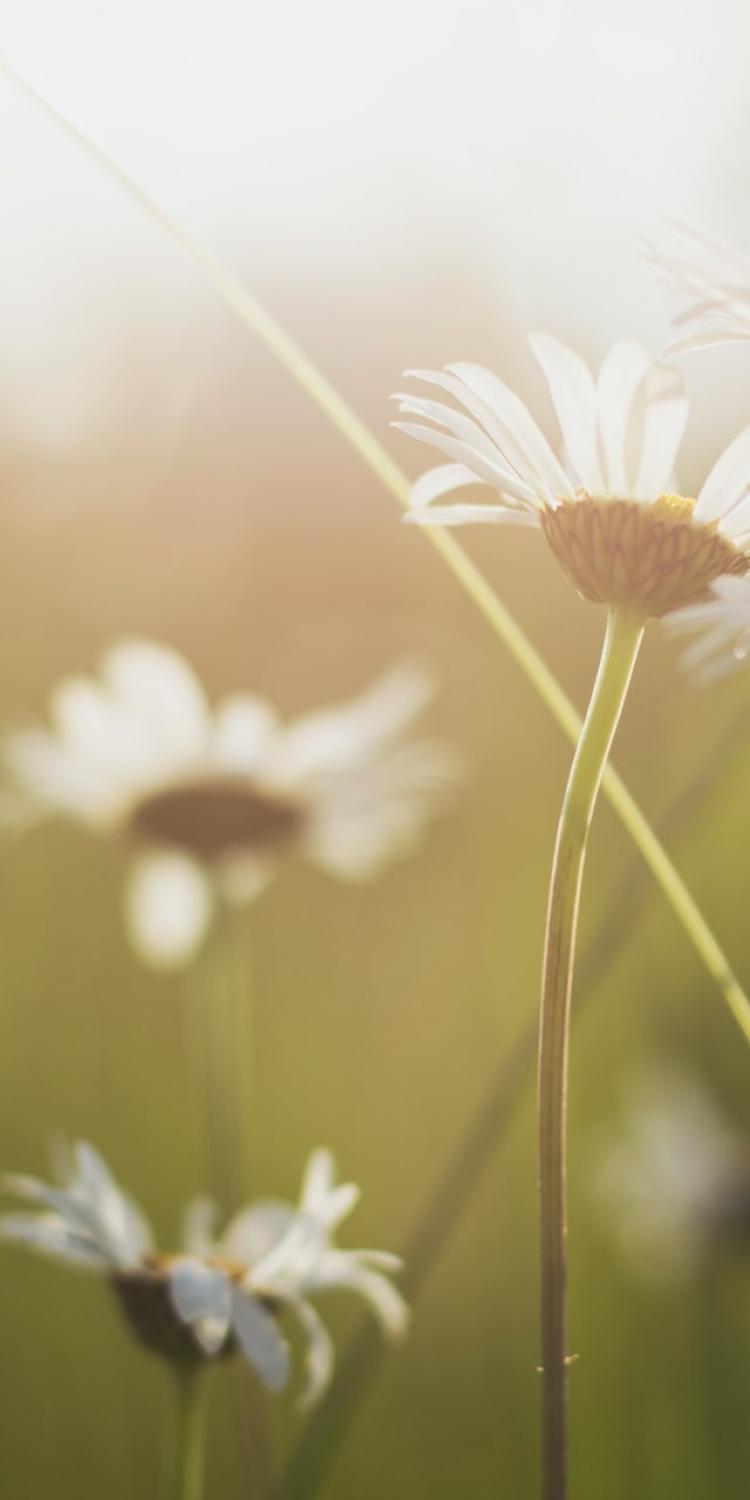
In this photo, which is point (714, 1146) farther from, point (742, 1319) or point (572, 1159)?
point (742, 1319)

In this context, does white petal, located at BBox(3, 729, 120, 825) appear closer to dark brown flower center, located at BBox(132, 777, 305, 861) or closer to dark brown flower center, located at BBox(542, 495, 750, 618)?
dark brown flower center, located at BBox(132, 777, 305, 861)

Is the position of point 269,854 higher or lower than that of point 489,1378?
higher

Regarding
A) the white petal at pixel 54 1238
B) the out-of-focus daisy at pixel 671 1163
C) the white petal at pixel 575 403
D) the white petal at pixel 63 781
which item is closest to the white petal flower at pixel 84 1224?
the white petal at pixel 54 1238

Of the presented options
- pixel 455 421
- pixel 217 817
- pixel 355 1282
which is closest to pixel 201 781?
pixel 217 817

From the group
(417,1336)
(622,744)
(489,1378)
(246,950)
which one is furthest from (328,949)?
(489,1378)

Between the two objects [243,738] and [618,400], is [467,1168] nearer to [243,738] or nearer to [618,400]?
[618,400]
